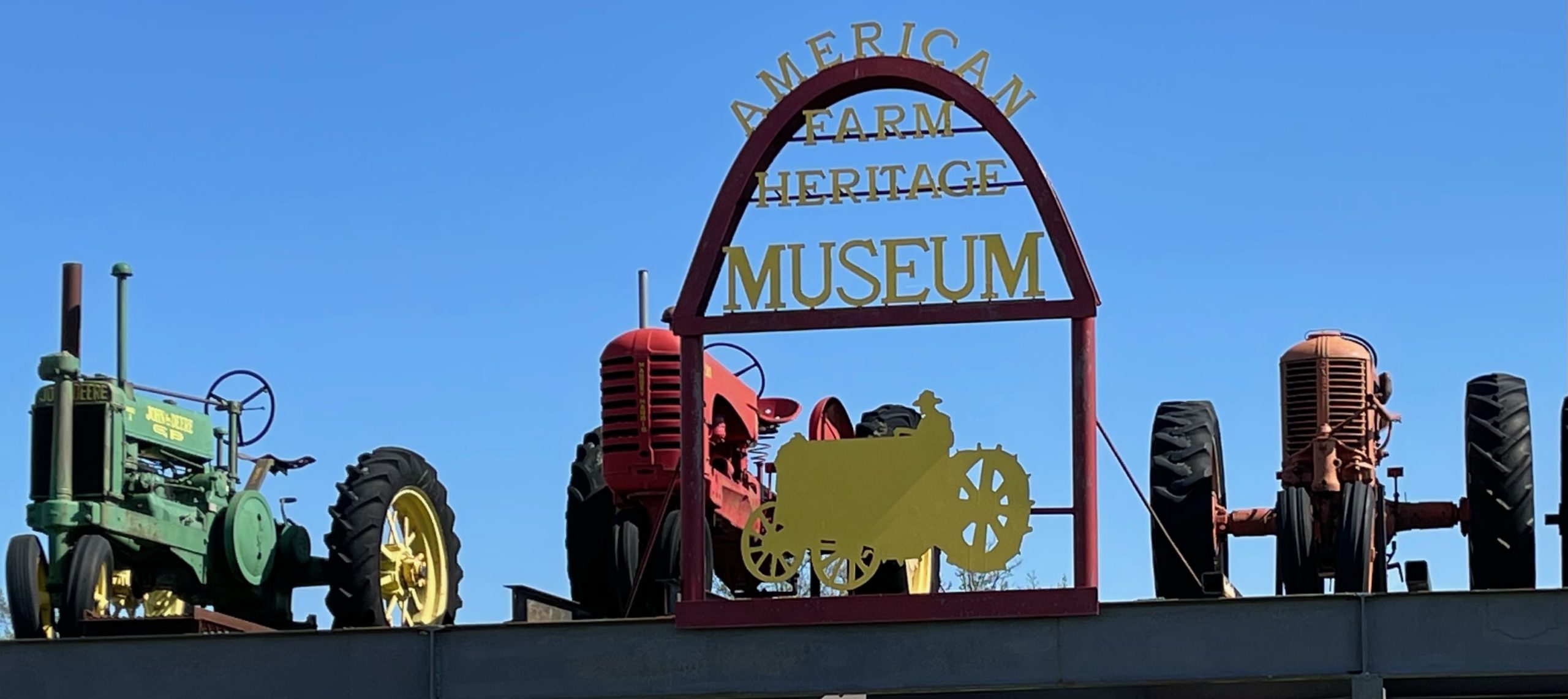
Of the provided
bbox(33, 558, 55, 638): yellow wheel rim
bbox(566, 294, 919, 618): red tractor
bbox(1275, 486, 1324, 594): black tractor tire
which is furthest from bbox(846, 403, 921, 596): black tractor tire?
bbox(33, 558, 55, 638): yellow wheel rim

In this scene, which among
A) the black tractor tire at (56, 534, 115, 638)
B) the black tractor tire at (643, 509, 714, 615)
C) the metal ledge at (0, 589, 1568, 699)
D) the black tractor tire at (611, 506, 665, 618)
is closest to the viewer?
the metal ledge at (0, 589, 1568, 699)

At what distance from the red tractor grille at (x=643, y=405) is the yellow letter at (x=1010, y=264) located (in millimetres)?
3613

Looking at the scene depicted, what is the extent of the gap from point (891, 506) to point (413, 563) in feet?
15.5

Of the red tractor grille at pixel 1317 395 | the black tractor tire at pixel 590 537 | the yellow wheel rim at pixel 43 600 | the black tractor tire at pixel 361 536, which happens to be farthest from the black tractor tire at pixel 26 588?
the red tractor grille at pixel 1317 395

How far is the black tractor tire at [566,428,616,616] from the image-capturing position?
2097cm

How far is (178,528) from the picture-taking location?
20734 millimetres

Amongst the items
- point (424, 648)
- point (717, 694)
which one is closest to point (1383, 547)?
point (717, 694)

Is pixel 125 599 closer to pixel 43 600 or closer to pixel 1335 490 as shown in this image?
pixel 43 600

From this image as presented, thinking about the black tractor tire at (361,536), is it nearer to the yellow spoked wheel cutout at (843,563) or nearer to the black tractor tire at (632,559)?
the black tractor tire at (632,559)

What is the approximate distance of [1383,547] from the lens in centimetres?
2020

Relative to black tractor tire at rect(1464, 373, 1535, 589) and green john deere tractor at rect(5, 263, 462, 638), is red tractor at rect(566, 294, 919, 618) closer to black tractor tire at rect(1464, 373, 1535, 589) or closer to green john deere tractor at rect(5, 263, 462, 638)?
green john deere tractor at rect(5, 263, 462, 638)

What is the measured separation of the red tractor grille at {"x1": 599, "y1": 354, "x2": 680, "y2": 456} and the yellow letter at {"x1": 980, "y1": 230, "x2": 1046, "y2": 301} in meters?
3.61

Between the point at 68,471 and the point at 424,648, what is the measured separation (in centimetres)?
430

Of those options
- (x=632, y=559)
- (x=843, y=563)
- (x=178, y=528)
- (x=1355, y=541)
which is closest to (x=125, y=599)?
(x=178, y=528)
